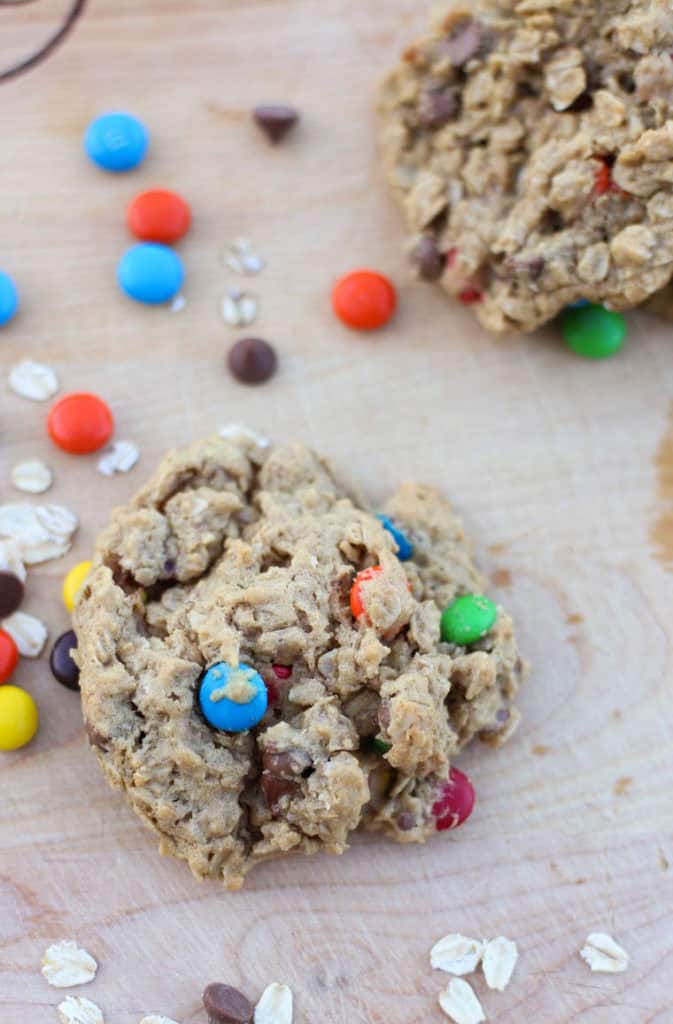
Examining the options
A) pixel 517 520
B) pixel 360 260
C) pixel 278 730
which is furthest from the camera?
pixel 360 260

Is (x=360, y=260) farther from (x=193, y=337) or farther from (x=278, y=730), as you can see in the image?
(x=278, y=730)

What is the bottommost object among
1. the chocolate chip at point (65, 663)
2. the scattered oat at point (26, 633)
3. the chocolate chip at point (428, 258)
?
the scattered oat at point (26, 633)

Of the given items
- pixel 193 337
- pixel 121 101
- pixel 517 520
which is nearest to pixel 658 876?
pixel 517 520

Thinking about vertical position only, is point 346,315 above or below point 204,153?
below

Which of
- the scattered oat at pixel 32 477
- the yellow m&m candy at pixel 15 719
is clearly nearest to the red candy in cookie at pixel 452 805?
the yellow m&m candy at pixel 15 719

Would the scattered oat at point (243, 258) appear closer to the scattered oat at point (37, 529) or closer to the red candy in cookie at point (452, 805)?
the scattered oat at point (37, 529)

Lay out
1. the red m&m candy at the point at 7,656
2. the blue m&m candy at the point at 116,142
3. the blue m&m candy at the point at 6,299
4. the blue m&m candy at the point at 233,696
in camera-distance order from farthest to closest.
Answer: the blue m&m candy at the point at 116,142, the blue m&m candy at the point at 6,299, the red m&m candy at the point at 7,656, the blue m&m candy at the point at 233,696

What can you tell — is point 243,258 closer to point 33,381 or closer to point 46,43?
point 33,381

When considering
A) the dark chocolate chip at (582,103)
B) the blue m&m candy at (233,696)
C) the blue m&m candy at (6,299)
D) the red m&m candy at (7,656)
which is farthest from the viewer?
the blue m&m candy at (6,299)
